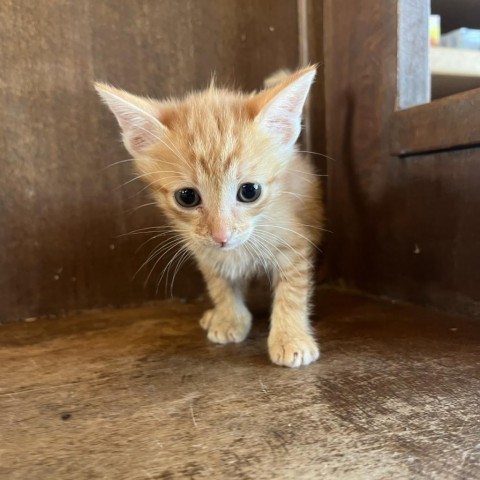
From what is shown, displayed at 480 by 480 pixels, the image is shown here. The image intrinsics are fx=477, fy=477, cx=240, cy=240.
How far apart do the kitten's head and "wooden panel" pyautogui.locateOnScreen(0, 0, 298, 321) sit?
0.40m

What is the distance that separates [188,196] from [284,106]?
29 centimetres

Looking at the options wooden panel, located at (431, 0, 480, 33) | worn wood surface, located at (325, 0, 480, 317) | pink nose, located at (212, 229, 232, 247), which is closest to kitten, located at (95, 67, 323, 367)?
pink nose, located at (212, 229, 232, 247)

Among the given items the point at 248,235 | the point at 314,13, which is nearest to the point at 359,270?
the point at 248,235

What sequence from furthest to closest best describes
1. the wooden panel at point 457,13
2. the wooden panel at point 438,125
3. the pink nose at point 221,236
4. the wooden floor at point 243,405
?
the wooden panel at point 457,13
the wooden panel at point 438,125
the pink nose at point 221,236
the wooden floor at point 243,405

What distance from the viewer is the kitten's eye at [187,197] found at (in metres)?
1.04

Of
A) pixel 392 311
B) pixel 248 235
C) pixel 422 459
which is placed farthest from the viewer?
pixel 392 311

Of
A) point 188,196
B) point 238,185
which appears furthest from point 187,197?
point 238,185

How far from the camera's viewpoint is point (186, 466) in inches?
25.2

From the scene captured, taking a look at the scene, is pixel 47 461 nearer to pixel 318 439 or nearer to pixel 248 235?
pixel 318 439

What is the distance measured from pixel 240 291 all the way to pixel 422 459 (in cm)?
75

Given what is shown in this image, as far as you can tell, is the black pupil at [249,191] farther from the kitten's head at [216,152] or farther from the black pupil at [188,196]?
the black pupil at [188,196]

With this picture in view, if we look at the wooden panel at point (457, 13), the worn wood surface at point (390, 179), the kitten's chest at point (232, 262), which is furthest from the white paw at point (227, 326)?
the wooden panel at point (457, 13)

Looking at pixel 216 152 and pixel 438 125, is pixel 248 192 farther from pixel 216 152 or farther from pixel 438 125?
pixel 438 125

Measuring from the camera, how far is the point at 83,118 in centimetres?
143
